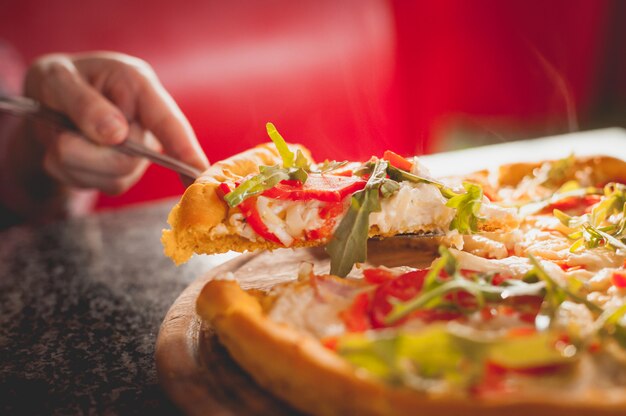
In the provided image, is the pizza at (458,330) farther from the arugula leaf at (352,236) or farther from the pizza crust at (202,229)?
the pizza crust at (202,229)

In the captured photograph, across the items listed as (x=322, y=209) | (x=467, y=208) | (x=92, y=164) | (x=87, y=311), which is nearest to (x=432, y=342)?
(x=322, y=209)

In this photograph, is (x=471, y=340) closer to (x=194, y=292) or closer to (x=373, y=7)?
(x=194, y=292)

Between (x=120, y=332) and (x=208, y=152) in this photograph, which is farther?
(x=208, y=152)

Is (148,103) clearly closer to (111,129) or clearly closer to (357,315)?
(111,129)

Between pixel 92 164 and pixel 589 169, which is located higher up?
pixel 92 164

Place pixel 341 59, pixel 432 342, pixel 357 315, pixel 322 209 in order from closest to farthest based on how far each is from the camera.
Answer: pixel 432 342, pixel 357 315, pixel 322 209, pixel 341 59

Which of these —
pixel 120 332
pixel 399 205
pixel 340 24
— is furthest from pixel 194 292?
pixel 340 24

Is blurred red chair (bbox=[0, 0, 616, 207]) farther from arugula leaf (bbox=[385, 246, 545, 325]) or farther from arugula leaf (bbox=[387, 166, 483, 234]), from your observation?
arugula leaf (bbox=[385, 246, 545, 325])

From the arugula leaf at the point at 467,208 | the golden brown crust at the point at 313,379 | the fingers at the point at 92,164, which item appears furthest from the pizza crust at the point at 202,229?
the fingers at the point at 92,164
